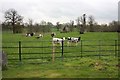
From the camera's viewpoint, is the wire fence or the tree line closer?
the wire fence

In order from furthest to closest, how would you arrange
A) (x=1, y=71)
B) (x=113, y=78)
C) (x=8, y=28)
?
1. (x=8, y=28)
2. (x=1, y=71)
3. (x=113, y=78)

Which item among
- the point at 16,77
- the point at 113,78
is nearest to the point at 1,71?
the point at 16,77

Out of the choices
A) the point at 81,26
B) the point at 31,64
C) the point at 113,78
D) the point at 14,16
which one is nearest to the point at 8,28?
the point at 14,16

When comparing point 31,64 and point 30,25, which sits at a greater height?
point 30,25

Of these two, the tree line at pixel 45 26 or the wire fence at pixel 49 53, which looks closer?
the wire fence at pixel 49 53

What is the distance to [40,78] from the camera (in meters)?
10.4

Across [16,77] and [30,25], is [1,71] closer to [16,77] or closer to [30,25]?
[16,77]

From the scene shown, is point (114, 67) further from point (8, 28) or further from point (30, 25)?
point (30, 25)

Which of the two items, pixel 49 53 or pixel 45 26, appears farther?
pixel 45 26

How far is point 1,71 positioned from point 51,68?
2.35 meters

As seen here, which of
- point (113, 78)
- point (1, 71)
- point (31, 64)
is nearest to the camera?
point (113, 78)

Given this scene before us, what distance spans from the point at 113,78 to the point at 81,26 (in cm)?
7566

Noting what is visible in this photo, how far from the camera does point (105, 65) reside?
44.1ft

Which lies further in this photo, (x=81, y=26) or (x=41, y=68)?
(x=81, y=26)
